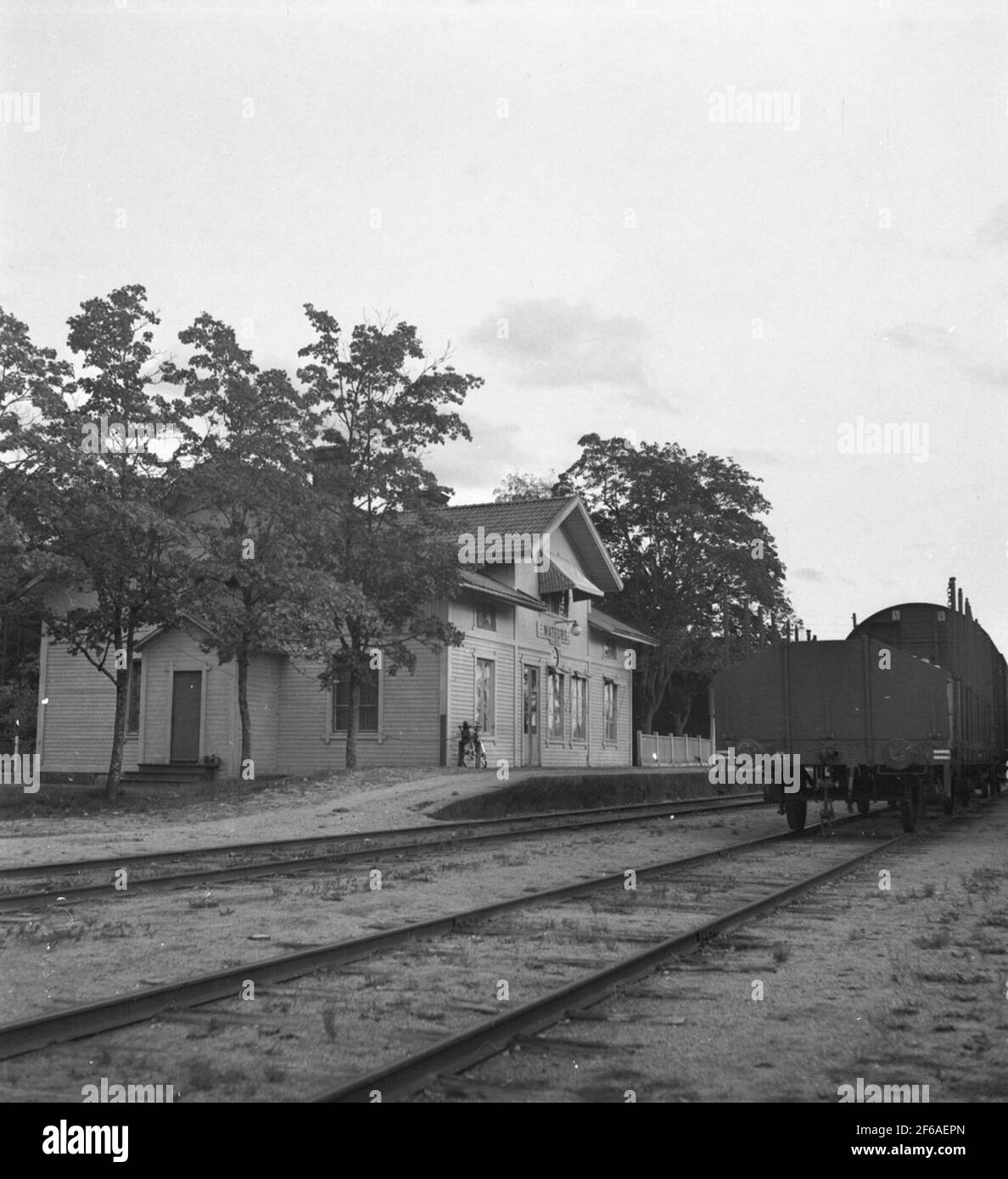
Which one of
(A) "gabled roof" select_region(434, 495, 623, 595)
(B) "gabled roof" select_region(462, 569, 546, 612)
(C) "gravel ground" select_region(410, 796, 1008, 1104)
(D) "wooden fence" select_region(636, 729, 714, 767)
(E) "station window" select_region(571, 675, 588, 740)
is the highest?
(A) "gabled roof" select_region(434, 495, 623, 595)

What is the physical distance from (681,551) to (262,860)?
37.0 m

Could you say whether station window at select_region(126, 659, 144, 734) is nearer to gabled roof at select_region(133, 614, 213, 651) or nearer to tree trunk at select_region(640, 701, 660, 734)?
gabled roof at select_region(133, 614, 213, 651)

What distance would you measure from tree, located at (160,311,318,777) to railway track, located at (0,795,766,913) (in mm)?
6698

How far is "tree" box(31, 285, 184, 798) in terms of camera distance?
2228 centimetres

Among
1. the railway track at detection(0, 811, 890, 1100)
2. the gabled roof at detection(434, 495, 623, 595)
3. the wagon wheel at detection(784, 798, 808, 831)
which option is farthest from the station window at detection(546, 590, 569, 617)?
the railway track at detection(0, 811, 890, 1100)

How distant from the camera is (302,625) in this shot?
24.7 m

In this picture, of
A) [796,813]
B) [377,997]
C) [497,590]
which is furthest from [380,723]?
[377,997]

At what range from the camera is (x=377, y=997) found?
676 centimetres

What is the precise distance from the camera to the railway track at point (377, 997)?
5.25 m

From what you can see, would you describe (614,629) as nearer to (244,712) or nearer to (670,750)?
(670,750)

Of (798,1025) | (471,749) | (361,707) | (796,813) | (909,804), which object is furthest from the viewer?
(361,707)

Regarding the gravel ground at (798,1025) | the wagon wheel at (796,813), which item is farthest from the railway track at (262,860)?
the gravel ground at (798,1025)
